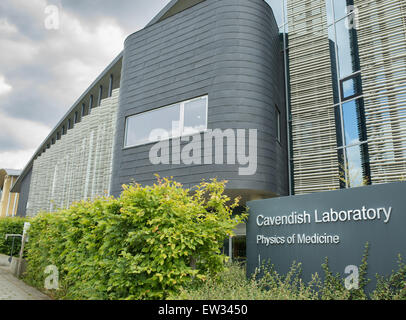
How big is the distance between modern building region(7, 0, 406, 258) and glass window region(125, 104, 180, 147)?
42 millimetres

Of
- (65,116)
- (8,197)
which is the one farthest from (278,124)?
(8,197)

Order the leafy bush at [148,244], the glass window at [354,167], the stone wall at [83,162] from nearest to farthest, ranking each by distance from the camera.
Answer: the leafy bush at [148,244] → the glass window at [354,167] → the stone wall at [83,162]

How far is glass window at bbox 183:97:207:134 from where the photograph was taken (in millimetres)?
9134

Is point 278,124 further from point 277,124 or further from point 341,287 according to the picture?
point 341,287

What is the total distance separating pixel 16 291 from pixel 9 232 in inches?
319


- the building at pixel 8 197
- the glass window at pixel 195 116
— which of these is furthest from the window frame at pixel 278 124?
the building at pixel 8 197

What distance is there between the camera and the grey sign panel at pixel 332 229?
12.7 ft

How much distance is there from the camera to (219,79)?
9.01 metres

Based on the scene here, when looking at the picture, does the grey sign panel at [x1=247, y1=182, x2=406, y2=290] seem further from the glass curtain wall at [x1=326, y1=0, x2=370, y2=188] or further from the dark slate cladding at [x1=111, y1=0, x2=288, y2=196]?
the glass curtain wall at [x1=326, y1=0, x2=370, y2=188]

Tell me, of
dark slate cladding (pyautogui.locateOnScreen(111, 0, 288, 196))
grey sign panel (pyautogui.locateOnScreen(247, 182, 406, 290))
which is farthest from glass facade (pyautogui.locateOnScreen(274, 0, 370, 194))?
grey sign panel (pyautogui.locateOnScreen(247, 182, 406, 290))

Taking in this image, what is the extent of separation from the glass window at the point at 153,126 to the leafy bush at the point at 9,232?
6819 millimetres

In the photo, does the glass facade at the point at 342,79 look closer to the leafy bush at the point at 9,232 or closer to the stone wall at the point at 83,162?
the stone wall at the point at 83,162

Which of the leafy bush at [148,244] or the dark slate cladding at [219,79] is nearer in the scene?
the leafy bush at [148,244]

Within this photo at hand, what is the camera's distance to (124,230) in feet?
15.7
